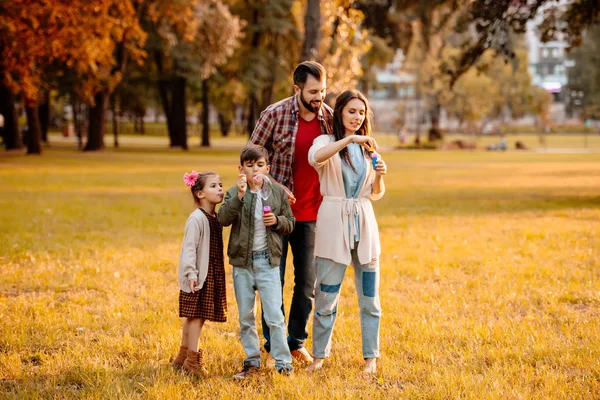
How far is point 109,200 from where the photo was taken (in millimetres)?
16828

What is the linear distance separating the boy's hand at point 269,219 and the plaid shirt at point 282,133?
22.2 inches

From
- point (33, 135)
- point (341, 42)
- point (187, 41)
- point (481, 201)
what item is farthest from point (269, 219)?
point (187, 41)

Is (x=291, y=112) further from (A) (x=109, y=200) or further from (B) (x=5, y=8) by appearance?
(B) (x=5, y=8)

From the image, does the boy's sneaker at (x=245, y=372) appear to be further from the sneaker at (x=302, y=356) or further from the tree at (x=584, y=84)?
the tree at (x=584, y=84)

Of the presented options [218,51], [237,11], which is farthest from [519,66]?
[218,51]

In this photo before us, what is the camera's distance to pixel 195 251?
4.94 meters

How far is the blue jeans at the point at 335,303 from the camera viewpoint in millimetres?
5168

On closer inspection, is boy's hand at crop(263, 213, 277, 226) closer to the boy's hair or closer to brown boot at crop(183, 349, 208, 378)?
the boy's hair

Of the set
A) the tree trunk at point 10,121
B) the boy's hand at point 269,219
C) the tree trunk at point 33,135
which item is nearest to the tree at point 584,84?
the tree trunk at point 10,121

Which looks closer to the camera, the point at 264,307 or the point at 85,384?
the point at 85,384

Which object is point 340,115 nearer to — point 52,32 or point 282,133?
point 282,133

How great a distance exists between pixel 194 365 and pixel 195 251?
0.78 meters

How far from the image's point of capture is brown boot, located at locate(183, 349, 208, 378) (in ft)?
16.3

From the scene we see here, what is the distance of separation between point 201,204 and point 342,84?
21.6 m
